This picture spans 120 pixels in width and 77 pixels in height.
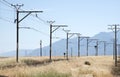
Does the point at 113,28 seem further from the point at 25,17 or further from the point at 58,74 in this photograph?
the point at 58,74

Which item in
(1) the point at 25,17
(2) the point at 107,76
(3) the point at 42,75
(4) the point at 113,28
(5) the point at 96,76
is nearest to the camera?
(3) the point at 42,75

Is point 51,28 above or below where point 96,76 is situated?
above

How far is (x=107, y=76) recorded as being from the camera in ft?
99.3

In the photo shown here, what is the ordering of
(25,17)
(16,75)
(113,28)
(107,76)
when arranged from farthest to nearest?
1. (113,28)
2. (25,17)
3. (107,76)
4. (16,75)

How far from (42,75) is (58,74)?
1.89 metres

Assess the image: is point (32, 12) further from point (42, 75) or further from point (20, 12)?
point (42, 75)

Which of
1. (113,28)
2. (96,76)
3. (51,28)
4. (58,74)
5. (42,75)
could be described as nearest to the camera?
(42,75)

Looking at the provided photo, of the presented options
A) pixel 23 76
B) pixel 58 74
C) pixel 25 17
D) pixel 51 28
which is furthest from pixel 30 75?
pixel 51 28

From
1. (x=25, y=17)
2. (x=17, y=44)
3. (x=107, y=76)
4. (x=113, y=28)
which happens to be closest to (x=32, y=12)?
(x=25, y=17)

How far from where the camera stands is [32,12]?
4550cm

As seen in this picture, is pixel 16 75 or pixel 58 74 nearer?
pixel 16 75

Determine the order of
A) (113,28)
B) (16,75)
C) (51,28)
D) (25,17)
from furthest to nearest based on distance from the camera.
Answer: (113,28)
(51,28)
(25,17)
(16,75)

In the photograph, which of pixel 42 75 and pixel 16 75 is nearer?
pixel 16 75

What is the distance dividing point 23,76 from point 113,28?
57734 millimetres
